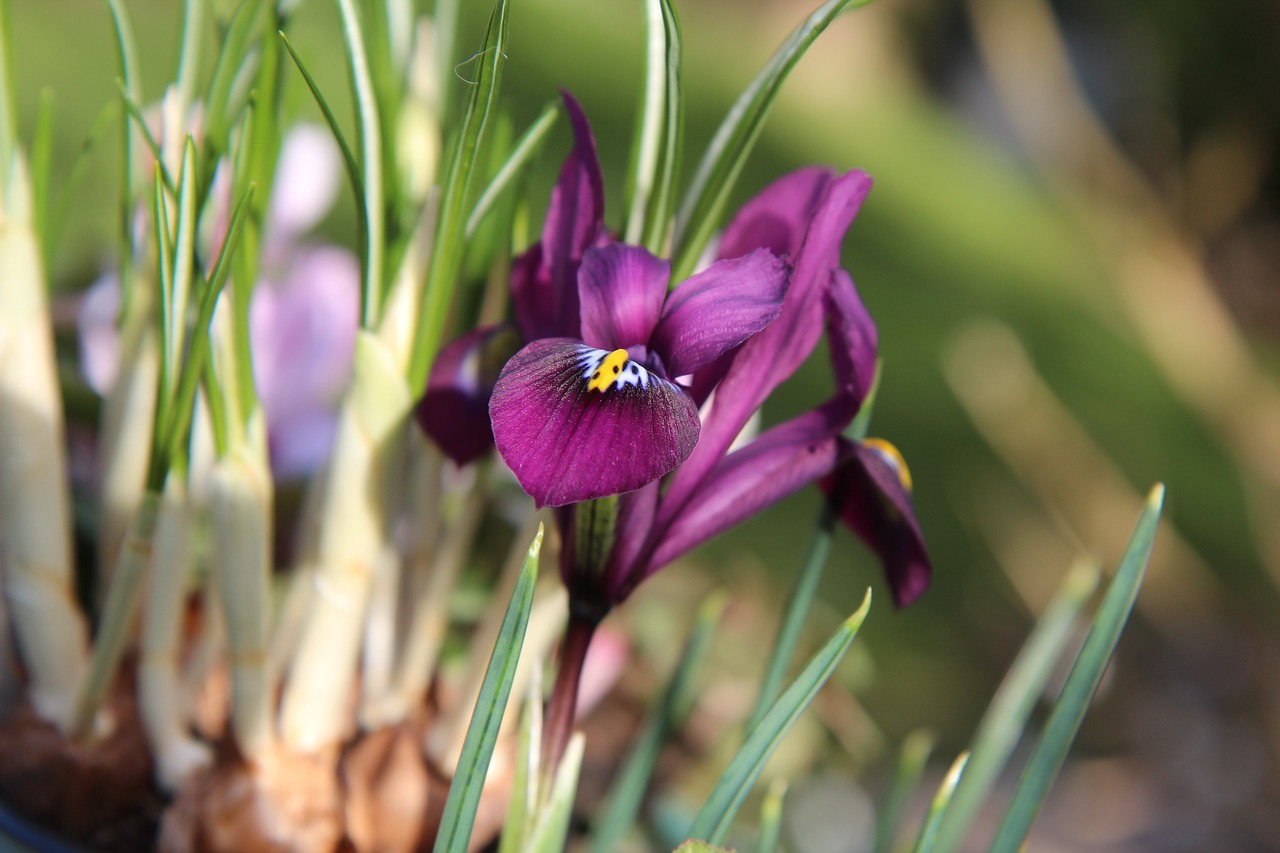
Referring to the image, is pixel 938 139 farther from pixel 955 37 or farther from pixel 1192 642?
pixel 1192 642

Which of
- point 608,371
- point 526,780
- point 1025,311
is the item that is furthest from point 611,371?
point 1025,311

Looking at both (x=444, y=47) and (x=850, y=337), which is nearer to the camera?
(x=850, y=337)

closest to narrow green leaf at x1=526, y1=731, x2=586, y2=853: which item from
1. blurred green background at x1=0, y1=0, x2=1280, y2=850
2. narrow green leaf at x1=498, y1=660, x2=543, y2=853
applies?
narrow green leaf at x1=498, y1=660, x2=543, y2=853

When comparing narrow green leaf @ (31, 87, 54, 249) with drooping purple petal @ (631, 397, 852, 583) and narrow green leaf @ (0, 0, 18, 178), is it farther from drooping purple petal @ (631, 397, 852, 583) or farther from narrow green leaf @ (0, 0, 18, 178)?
drooping purple petal @ (631, 397, 852, 583)

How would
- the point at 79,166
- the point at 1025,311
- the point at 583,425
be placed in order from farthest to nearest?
1. the point at 1025,311
2. the point at 79,166
3. the point at 583,425

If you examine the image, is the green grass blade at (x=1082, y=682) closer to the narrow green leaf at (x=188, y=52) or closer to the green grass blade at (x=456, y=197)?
the green grass blade at (x=456, y=197)

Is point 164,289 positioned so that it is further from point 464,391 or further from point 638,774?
point 638,774
